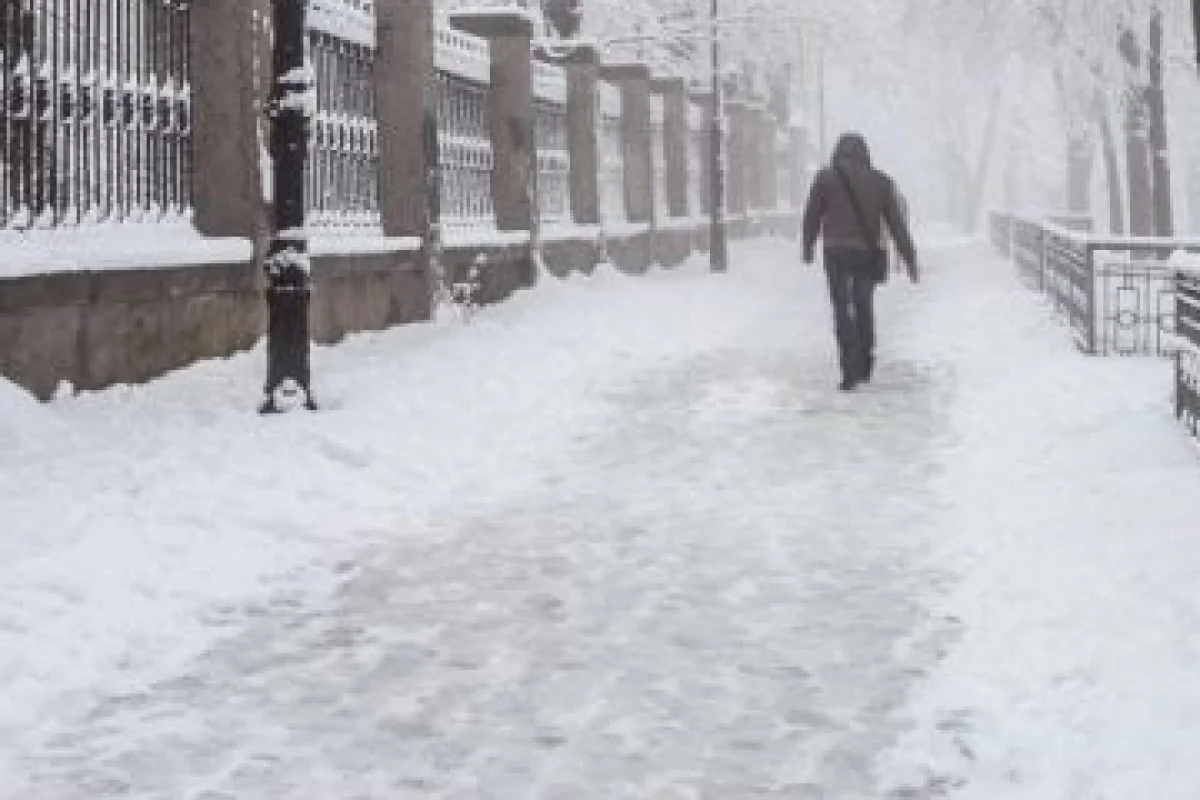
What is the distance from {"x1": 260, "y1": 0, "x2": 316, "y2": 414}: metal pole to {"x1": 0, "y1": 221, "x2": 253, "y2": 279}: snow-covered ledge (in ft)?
2.78

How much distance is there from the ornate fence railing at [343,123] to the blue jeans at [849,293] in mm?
4374

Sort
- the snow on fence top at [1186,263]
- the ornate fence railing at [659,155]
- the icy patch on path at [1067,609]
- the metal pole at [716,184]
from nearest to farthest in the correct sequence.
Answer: the icy patch on path at [1067,609] < the snow on fence top at [1186,263] < the metal pole at [716,184] < the ornate fence railing at [659,155]

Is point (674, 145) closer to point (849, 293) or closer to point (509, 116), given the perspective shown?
point (509, 116)

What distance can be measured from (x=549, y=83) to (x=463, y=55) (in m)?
4.31

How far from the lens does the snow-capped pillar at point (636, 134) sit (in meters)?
26.9

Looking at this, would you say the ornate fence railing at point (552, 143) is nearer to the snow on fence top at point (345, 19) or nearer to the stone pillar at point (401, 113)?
the stone pillar at point (401, 113)

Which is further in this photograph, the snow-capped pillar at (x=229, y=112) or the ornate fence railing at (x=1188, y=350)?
the snow-capped pillar at (x=229, y=112)

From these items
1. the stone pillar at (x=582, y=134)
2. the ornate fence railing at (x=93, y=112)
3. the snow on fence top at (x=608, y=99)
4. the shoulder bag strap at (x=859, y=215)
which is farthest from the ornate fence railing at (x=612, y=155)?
the ornate fence railing at (x=93, y=112)

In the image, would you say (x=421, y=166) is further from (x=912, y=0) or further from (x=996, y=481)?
(x=912, y=0)

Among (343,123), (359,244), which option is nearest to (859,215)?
(359,244)

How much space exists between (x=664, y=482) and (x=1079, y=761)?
4.45 meters

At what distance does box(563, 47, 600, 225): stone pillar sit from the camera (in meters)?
22.5

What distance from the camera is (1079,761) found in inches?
157

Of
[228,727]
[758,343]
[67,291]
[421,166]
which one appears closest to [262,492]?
[67,291]
